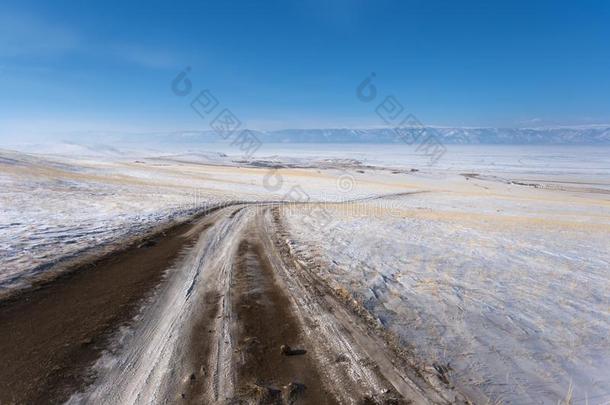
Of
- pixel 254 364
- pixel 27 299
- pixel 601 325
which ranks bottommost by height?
pixel 27 299

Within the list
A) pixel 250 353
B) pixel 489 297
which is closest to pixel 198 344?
pixel 250 353

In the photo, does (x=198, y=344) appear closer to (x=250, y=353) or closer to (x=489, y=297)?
(x=250, y=353)

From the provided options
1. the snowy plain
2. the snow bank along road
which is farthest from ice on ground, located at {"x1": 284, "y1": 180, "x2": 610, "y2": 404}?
the snow bank along road

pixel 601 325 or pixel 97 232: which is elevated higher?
pixel 601 325

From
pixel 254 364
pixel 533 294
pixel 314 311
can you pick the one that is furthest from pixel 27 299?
pixel 533 294

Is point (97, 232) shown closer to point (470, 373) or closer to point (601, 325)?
point (470, 373)

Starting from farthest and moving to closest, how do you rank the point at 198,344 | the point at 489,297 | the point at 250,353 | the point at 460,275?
the point at 460,275, the point at 489,297, the point at 198,344, the point at 250,353

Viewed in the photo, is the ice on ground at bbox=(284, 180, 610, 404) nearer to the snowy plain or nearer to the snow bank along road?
the snowy plain

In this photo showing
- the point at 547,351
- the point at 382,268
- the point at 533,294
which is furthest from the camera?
the point at 382,268
